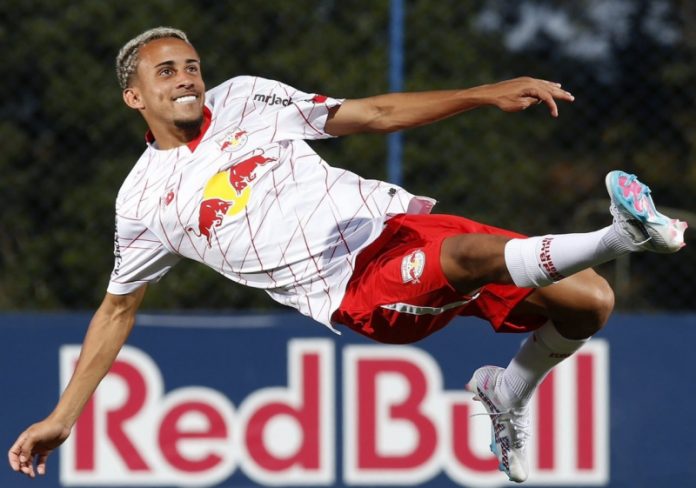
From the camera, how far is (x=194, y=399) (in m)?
7.81

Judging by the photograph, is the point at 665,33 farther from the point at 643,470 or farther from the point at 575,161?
the point at 643,470

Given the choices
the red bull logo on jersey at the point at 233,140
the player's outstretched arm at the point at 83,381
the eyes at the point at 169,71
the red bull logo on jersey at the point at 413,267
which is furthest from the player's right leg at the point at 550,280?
the player's outstretched arm at the point at 83,381

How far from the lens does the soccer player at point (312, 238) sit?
5.19 meters

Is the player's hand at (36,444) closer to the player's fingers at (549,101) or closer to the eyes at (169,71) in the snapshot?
the eyes at (169,71)

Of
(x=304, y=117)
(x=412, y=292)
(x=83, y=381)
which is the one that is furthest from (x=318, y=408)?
(x=412, y=292)

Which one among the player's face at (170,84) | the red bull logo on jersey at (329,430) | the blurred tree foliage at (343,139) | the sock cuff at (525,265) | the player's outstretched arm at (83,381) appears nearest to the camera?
the sock cuff at (525,265)

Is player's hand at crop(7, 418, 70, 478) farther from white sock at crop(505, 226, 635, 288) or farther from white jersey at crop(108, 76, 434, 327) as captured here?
white sock at crop(505, 226, 635, 288)

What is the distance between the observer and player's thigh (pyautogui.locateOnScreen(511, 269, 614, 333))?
5199 millimetres

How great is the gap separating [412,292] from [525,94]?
81 centimetres

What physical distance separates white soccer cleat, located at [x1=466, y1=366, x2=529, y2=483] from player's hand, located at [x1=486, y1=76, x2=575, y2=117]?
131 centimetres

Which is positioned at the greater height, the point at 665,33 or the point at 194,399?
the point at 665,33

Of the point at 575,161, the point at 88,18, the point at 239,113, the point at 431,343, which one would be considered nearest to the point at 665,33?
the point at 575,161

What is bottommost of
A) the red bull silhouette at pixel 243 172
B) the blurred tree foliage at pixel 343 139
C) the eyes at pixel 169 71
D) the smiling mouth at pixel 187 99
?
Result: the red bull silhouette at pixel 243 172

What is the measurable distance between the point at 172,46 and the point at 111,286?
38.5 inches
